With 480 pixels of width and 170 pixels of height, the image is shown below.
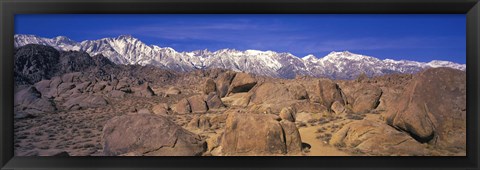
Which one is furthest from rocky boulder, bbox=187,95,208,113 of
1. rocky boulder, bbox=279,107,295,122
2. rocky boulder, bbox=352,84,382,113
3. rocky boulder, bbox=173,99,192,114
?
rocky boulder, bbox=352,84,382,113

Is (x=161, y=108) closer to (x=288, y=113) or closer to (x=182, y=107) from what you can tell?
(x=182, y=107)

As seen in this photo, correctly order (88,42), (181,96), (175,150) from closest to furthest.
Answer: (175,150), (88,42), (181,96)

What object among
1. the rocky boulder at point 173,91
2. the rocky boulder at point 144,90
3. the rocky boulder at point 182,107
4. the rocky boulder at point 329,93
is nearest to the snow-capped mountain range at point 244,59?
the rocky boulder at point 182,107

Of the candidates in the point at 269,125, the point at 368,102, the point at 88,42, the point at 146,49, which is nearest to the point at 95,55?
the point at 88,42

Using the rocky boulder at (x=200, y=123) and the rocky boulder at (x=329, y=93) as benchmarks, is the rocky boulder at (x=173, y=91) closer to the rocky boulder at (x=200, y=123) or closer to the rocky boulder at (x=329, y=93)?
the rocky boulder at (x=200, y=123)

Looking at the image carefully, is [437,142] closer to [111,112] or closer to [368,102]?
[368,102]
